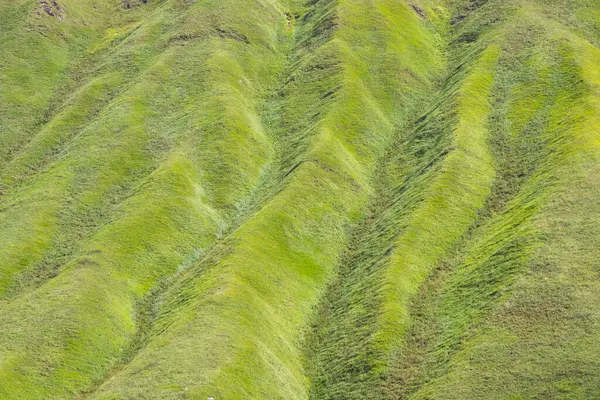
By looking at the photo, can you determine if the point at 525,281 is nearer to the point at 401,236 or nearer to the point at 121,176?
the point at 401,236

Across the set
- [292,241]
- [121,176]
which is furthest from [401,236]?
[121,176]

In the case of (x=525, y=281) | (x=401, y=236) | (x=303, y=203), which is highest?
(x=303, y=203)

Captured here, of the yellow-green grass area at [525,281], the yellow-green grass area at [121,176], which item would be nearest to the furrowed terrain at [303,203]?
the yellow-green grass area at [525,281]

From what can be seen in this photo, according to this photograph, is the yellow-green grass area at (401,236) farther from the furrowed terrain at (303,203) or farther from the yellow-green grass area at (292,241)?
the yellow-green grass area at (292,241)

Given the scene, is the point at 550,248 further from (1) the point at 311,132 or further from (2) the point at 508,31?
(2) the point at 508,31

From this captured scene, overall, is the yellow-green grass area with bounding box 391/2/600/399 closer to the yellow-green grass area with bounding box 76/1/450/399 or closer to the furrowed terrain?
the furrowed terrain

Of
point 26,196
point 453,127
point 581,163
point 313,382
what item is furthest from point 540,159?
point 26,196
